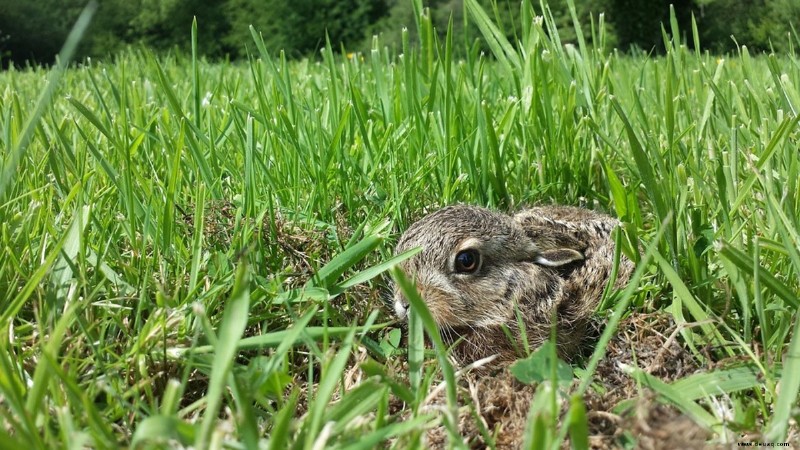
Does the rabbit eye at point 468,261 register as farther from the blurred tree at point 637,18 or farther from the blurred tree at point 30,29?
the blurred tree at point 637,18

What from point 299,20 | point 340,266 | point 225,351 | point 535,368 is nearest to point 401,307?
point 340,266

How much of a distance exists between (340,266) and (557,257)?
0.83 meters

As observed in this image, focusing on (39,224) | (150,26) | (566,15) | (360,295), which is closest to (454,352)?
(360,295)

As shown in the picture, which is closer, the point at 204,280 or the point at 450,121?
the point at 204,280

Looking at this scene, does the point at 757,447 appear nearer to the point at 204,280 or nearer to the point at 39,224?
the point at 204,280

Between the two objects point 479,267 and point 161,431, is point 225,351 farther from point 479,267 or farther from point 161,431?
point 479,267

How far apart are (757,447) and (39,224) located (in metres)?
1.98

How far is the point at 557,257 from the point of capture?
2262mm

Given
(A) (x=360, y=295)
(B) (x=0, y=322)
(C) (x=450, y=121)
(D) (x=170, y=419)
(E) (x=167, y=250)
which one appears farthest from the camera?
(C) (x=450, y=121)

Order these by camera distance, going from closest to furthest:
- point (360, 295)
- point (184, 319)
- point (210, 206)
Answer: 1. point (184, 319)
2. point (360, 295)
3. point (210, 206)

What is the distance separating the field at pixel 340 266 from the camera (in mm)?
1217

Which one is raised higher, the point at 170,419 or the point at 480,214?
the point at 170,419

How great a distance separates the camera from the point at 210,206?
221cm

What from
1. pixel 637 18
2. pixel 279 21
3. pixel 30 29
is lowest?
pixel 637 18
